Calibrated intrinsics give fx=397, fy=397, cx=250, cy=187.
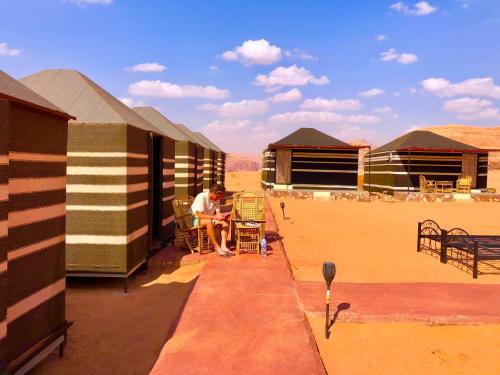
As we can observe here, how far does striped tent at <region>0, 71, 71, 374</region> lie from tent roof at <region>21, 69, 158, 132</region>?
2086 millimetres

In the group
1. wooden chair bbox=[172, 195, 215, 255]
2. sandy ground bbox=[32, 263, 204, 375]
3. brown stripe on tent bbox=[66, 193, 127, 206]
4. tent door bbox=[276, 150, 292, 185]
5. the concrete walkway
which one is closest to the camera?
the concrete walkway

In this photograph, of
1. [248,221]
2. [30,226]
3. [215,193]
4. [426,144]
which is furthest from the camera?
[426,144]

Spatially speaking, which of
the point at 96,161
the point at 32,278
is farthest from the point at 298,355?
the point at 96,161

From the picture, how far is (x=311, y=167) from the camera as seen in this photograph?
81.6 feet

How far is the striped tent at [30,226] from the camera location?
3129 mm

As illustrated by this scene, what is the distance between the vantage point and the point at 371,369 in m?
3.83

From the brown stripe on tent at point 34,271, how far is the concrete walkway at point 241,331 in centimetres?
137

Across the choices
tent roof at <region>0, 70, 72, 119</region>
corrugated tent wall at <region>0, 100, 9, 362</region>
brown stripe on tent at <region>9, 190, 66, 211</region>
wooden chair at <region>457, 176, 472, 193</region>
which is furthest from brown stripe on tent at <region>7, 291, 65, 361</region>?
wooden chair at <region>457, 176, 472, 193</region>

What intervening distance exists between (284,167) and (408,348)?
68.3ft

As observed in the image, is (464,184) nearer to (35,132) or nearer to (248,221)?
(248,221)

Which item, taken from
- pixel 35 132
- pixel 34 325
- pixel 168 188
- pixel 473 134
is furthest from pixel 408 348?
pixel 473 134

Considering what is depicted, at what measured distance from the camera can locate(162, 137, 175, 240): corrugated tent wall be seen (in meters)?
9.16

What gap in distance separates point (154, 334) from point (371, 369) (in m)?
2.59

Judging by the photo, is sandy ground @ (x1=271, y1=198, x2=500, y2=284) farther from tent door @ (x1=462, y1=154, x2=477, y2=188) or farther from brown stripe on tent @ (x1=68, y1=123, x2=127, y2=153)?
tent door @ (x1=462, y1=154, x2=477, y2=188)
